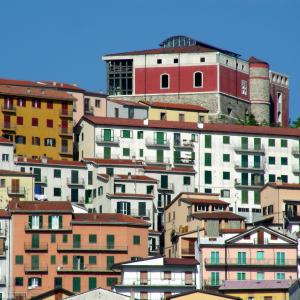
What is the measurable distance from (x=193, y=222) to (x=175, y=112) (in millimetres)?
33538

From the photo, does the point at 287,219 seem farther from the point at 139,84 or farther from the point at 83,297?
the point at 139,84

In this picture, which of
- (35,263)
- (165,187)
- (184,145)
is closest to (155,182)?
(165,187)

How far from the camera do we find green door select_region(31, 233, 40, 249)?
424 feet

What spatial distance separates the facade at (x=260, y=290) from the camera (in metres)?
117

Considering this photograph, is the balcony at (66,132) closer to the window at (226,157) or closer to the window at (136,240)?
the window at (226,157)

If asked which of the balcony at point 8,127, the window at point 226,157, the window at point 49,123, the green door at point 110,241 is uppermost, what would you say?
the window at point 49,123

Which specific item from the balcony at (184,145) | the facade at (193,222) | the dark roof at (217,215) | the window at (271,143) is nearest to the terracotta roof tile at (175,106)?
the balcony at (184,145)

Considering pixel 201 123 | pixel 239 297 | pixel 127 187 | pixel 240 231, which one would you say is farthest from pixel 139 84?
pixel 239 297

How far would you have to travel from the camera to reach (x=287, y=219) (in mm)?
138750

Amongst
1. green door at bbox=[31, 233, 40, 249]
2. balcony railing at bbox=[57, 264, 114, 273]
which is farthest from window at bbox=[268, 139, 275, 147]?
green door at bbox=[31, 233, 40, 249]

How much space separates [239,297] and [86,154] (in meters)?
42.5

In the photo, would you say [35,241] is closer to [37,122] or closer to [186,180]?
[186,180]

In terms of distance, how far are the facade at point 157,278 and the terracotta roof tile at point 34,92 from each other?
114 feet

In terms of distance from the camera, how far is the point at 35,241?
130 metres
